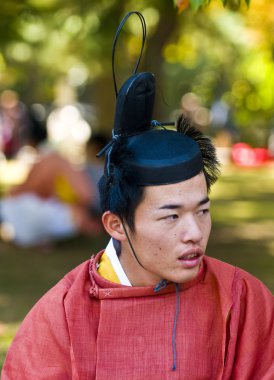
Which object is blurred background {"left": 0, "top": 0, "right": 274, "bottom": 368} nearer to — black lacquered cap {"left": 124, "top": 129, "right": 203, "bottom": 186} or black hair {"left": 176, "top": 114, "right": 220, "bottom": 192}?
black hair {"left": 176, "top": 114, "right": 220, "bottom": 192}

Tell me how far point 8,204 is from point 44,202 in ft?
1.46

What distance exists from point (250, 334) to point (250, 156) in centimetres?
1782

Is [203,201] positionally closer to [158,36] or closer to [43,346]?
[43,346]

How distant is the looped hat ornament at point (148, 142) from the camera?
286cm

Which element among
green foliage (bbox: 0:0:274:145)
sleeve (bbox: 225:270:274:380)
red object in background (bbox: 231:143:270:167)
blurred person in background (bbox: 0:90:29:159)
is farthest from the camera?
blurred person in background (bbox: 0:90:29:159)

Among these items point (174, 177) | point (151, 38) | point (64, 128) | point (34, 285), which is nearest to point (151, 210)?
point (174, 177)

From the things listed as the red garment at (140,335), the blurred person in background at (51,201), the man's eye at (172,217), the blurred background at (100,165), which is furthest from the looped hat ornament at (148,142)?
the blurred person in background at (51,201)

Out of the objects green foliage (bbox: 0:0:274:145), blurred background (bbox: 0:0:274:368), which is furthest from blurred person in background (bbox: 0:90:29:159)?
green foliage (bbox: 0:0:274:145)

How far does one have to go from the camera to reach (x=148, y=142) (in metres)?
2.92

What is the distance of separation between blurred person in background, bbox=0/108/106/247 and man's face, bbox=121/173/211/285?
6.42 m

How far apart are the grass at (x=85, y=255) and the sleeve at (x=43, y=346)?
8.66 ft

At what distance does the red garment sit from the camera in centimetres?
290

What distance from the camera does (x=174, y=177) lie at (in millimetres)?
2852

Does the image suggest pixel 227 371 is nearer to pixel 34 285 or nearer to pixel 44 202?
pixel 34 285
